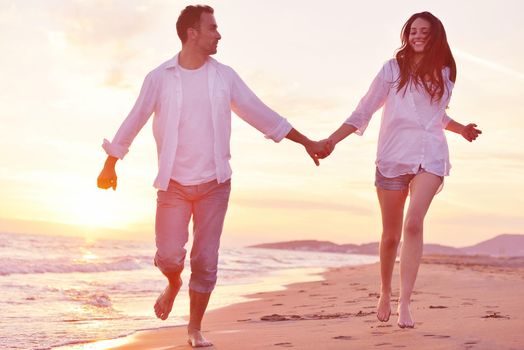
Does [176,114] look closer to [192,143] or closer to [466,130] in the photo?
[192,143]

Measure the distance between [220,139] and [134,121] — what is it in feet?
2.13

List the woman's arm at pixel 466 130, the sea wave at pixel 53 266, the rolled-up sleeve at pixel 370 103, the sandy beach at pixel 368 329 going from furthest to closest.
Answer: the sea wave at pixel 53 266, the woman's arm at pixel 466 130, the rolled-up sleeve at pixel 370 103, the sandy beach at pixel 368 329

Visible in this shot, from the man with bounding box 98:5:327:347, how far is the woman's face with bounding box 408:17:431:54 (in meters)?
1.27

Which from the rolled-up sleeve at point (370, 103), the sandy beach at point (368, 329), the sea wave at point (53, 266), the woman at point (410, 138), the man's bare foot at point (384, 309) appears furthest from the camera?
the sea wave at point (53, 266)

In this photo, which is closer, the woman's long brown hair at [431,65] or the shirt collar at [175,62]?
the shirt collar at [175,62]

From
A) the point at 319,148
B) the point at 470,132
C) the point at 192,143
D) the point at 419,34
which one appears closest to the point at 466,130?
the point at 470,132

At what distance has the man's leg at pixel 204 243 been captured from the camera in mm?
4746

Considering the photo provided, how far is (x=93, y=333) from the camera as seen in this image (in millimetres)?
6113

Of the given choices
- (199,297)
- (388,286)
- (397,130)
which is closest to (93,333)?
(199,297)

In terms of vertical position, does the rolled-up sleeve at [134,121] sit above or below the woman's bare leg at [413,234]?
above

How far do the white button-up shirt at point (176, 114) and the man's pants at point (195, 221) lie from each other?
102mm

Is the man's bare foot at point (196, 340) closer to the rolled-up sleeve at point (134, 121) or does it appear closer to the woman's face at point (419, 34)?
the rolled-up sleeve at point (134, 121)

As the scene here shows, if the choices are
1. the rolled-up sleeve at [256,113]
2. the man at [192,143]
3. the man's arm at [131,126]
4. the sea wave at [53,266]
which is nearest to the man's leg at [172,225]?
the man at [192,143]

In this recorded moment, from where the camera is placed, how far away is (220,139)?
475 centimetres
